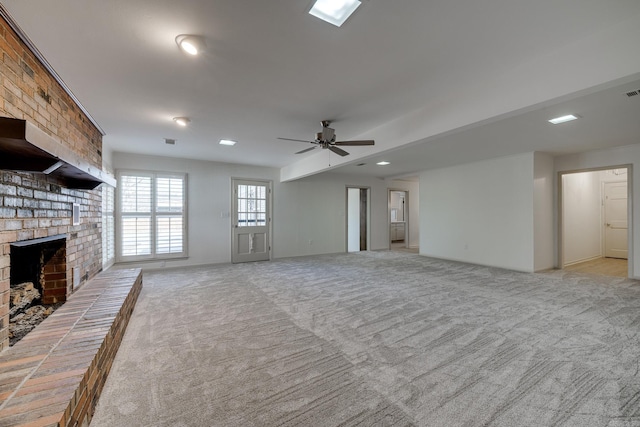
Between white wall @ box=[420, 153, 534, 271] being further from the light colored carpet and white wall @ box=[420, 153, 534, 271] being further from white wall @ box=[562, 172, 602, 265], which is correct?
the light colored carpet

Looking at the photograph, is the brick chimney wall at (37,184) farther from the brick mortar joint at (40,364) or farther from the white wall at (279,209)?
the white wall at (279,209)

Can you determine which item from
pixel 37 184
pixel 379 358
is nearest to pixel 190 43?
pixel 37 184

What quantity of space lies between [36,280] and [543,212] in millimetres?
7873

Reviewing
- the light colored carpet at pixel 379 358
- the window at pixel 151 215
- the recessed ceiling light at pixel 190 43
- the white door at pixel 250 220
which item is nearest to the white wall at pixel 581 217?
the light colored carpet at pixel 379 358

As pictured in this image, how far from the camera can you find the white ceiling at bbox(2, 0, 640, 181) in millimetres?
1702

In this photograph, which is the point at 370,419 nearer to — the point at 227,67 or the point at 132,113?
the point at 227,67

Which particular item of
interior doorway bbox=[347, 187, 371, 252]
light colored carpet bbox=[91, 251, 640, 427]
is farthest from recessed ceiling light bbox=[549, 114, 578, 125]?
interior doorway bbox=[347, 187, 371, 252]

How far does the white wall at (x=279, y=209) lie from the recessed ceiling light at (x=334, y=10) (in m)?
5.31

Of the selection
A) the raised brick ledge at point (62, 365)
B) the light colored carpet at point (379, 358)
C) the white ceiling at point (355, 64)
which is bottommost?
the light colored carpet at point (379, 358)

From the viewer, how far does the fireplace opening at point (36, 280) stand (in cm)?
216

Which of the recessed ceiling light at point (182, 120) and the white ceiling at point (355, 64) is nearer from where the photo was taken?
the white ceiling at point (355, 64)

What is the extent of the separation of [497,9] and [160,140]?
489cm

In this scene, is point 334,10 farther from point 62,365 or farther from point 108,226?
point 108,226

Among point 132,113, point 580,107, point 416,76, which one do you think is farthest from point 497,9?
point 132,113
